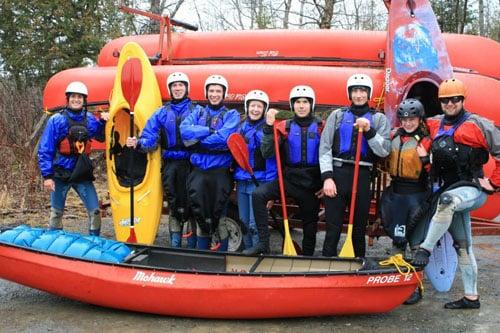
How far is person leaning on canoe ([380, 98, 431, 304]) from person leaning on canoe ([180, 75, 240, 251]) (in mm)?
1518

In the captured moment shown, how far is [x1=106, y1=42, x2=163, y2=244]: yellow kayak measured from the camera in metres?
6.09

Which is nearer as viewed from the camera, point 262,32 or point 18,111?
point 262,32

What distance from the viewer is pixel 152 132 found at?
5668 mm

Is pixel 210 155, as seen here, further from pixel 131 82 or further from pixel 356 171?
pixel 131 82

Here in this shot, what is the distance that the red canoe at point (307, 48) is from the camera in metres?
6.92

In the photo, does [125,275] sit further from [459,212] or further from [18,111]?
[18,111]

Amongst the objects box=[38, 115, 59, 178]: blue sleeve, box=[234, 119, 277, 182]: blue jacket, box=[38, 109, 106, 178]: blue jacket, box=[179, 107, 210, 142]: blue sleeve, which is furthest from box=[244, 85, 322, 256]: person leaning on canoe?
box=[38, 115, 59, 178]: blue sleeve

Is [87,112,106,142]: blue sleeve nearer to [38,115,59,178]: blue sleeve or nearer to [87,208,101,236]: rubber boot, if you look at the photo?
[38,115,59,178]: blue sleeve

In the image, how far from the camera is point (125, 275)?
439cm

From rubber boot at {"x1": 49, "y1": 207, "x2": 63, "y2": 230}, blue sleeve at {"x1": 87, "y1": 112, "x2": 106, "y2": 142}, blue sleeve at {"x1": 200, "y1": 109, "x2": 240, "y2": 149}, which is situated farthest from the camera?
blue sleeve at {"x1": 87, "y1": 112, "x2": 106, "y2": 142}

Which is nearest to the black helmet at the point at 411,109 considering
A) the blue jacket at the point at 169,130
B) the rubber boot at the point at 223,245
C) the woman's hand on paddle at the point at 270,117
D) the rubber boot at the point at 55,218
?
the woman's hand on paddle at the point at 270,117

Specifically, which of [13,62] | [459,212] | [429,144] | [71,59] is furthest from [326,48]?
[13,62]

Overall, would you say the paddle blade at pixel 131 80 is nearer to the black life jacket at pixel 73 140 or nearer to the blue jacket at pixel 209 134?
the black life jacket at pixel 73 140

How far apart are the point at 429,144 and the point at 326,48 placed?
301cm
